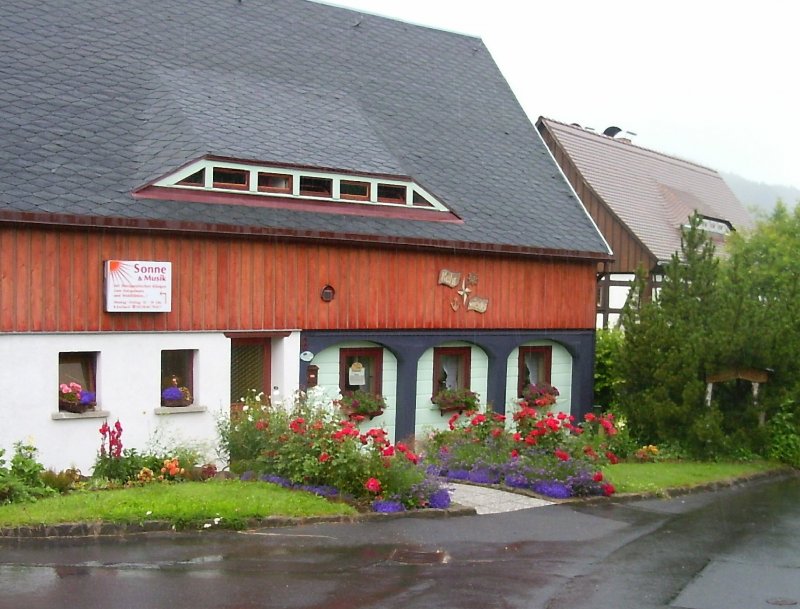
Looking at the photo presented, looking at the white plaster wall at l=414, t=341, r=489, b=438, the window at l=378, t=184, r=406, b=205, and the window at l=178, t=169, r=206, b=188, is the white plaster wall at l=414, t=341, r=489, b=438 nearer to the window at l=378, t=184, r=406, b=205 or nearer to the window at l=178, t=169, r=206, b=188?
the window at l=378, t=184, r=406, b=205

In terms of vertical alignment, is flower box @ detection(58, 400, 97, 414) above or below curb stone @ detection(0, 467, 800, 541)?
above

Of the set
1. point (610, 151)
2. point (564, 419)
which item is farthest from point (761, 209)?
point (564, 419)

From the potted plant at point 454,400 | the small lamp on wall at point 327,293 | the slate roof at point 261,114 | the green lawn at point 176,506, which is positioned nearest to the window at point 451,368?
the potted plant at point 454,400

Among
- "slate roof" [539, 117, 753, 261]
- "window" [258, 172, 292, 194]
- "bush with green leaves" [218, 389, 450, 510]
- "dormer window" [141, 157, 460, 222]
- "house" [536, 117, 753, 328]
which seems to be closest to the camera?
"bush with green leaves" [218, 389, 450, 510]

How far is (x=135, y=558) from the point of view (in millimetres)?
10516

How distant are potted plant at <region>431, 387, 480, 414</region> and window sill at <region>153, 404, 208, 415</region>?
4900 millimetres

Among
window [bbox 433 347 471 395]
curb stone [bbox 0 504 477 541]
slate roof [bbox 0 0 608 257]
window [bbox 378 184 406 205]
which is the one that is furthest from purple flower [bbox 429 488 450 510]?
window [bbox 378 184 406 205]

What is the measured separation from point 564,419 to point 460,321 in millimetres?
4247

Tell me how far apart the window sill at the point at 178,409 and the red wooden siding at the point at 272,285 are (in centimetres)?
120

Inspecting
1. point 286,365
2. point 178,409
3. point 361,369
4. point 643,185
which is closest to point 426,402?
point 361,369

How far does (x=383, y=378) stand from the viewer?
767 inches

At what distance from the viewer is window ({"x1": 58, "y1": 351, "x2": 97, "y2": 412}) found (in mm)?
15750

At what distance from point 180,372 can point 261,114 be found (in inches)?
198

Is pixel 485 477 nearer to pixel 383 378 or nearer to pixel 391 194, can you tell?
pixel 383 378
